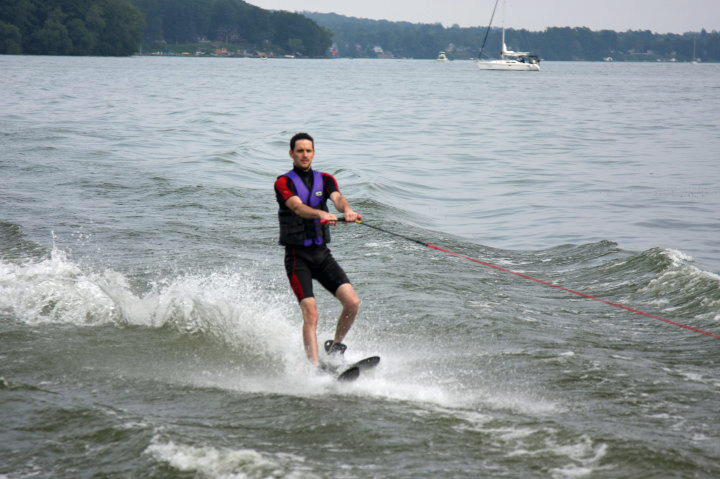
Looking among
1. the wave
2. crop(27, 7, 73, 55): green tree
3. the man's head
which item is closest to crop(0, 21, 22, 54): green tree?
crop(27, 7, 73, 55): green tree

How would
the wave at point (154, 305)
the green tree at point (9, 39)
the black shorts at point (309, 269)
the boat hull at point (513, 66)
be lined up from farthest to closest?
the green tree at point (9, 39) < the boat hull at point (513, 66) < the wave at point (154, 305) < the black shorts at point (309, 269)

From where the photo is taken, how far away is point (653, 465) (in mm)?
A: 5230

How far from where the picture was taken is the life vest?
6754 millimetres

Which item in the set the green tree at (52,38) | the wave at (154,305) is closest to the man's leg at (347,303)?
the wave at (154,305)

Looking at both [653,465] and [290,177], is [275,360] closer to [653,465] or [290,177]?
[290,177]

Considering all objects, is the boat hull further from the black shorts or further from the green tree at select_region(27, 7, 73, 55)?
the black shorts

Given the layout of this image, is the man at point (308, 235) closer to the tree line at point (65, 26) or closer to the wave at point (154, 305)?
the wave at point (154, 305)

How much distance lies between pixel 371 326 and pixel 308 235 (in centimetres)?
209

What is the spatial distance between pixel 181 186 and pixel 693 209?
10.2 m

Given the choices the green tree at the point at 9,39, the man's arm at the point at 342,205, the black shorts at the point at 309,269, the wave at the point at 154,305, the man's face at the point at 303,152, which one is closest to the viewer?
the man's arm at the point at 342,205

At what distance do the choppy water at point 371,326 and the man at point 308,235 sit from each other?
Answer: 0.55 m

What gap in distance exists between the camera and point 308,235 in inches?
269

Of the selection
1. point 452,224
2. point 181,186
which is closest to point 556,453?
point 452,224

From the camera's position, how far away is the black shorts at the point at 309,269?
6.82 metres
